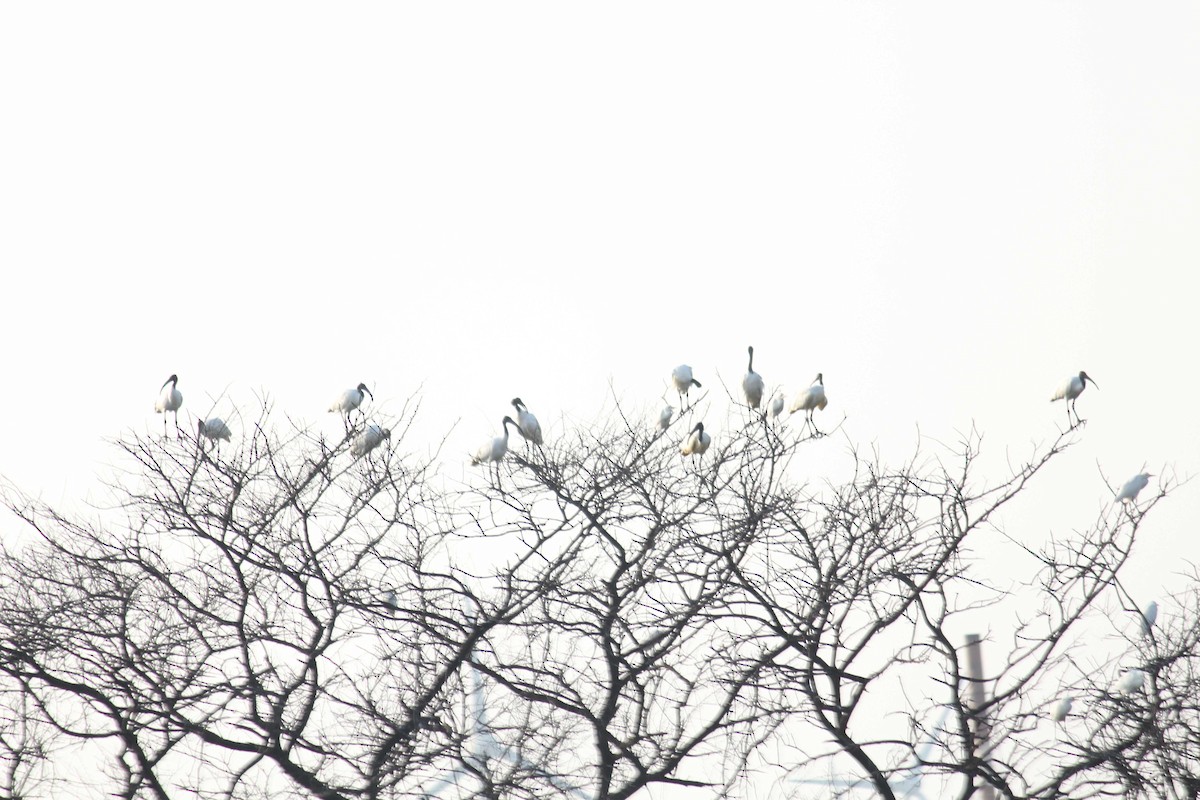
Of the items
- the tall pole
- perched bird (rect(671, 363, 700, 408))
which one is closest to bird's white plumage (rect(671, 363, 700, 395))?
perched bird (rect(671, 363, 700, 408))

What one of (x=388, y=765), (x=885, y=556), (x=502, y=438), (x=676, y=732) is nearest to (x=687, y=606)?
(x=676, y=732)

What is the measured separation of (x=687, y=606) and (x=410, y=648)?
2348 mm

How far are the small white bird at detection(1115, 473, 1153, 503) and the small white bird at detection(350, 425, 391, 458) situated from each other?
258 inches

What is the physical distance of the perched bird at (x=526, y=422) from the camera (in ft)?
46.4

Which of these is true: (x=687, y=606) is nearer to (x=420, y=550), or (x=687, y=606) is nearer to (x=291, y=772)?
(x=420, y=550)

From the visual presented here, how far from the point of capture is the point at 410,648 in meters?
11.6

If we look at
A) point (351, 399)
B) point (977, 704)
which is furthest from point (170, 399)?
point (977, 704)

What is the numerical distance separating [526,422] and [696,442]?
1.95 m

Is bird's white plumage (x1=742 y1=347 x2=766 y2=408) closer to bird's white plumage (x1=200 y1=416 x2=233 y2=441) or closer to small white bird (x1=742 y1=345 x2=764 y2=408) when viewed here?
small white bird (x1=742 y1=345 x2=764 y2=408)

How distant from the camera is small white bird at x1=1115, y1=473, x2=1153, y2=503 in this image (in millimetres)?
12375

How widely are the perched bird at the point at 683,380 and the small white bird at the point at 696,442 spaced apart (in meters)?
1.40

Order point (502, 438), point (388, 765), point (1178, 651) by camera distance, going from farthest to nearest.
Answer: point (502, 438) < point (1178, 651) < point (388, 765)

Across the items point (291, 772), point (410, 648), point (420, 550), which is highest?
point (420, 550)

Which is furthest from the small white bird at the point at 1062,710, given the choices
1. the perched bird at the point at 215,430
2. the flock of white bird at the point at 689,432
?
the perched bird at the point at 215,430
